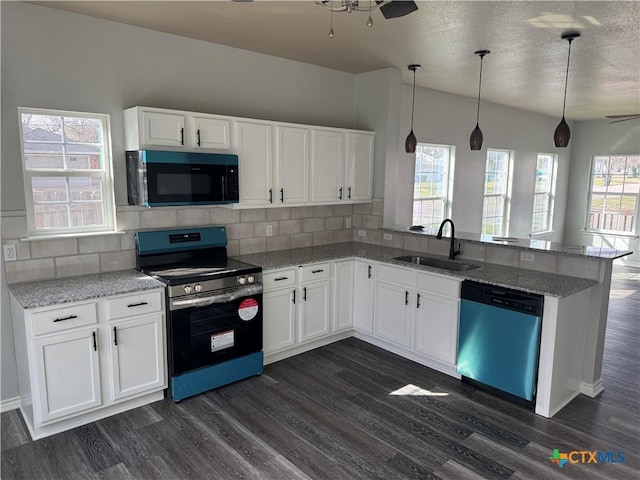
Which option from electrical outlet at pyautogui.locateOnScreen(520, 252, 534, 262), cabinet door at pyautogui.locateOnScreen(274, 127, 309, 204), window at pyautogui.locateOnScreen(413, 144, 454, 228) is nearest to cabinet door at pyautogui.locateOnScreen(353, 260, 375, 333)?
cabinet door at pyautogui.locateOnScreen(274, 127, 309, 204)

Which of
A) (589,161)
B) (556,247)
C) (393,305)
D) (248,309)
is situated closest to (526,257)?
(556,247)

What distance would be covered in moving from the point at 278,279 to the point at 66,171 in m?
1.80

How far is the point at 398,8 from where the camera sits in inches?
80.4

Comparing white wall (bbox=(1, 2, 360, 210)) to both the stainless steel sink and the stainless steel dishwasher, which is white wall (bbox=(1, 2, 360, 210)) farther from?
the stainless steel dishwasher

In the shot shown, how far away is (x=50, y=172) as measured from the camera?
3.12 meters

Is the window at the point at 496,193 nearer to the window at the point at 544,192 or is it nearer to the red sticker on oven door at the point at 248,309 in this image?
the window at the point at 544,192

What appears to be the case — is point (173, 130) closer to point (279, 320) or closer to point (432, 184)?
point (279, 320)

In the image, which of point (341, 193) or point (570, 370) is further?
point (341, 193)

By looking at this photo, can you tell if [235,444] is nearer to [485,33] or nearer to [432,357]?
[432,357]

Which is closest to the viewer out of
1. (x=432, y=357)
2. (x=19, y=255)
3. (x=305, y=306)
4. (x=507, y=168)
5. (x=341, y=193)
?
(x=19, y=255)

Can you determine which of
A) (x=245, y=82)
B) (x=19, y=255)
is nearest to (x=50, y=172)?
(x=19, y=255)

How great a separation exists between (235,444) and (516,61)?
13.5 ft

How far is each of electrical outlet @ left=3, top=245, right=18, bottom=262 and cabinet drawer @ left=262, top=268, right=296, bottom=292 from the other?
5.73ft

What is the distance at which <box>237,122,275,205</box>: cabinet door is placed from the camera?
371 cm
